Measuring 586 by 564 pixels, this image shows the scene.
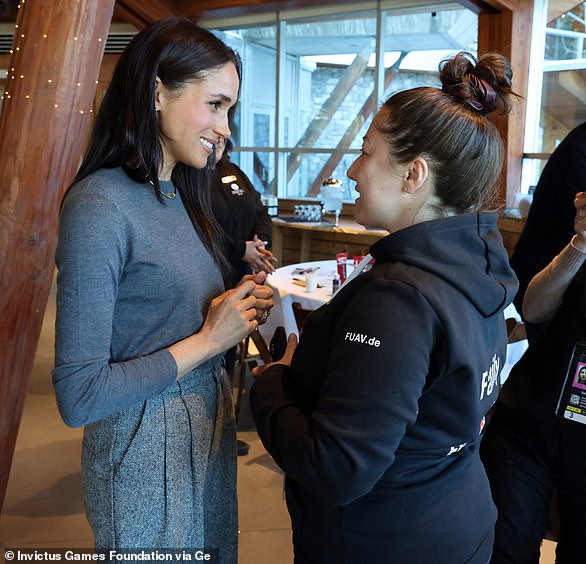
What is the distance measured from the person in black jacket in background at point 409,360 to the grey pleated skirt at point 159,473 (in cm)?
20

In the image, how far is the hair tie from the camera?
1.18 meters

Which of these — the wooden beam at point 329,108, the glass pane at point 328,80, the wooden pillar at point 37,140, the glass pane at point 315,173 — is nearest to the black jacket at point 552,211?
the wooden pillar at point 37,140

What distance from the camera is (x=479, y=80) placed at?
1194mm

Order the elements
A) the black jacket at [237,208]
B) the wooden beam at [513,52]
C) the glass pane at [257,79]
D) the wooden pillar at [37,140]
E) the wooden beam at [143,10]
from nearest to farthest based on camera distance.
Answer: the wooden pillar at [37,140] < the black jacket at [237,208] < the wooden beam at [513,52] < the wooden beam at [143,10] < the glass pane at [257,79]

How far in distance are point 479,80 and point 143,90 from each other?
645 millimetres

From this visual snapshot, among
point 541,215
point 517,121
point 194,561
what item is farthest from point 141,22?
point 194,561

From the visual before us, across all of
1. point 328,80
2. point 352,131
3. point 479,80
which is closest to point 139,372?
point 479,80

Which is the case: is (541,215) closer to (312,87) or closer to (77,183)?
(77,183)

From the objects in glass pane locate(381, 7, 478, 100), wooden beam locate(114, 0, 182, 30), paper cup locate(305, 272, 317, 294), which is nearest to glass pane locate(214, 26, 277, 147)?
wooden beam locate(114, 0, 182, 30)

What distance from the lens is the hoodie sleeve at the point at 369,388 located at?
995 millimetres

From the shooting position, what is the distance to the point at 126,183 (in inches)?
49.7

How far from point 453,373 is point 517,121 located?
20.0 feet

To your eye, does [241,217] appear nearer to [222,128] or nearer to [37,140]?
[37,140]

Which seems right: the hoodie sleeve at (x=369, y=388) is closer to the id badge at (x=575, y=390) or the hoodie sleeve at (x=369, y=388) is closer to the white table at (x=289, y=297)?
the id badge at (x=575, y=390)
